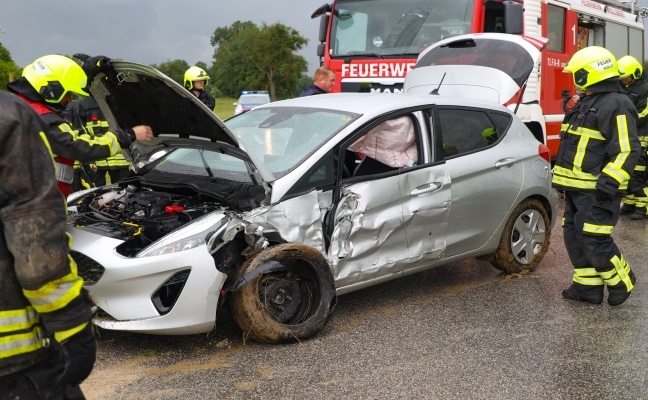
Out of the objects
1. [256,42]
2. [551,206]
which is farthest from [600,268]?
[256,42]

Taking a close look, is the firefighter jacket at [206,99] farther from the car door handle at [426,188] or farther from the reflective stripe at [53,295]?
the reflective stripe at [53,295]

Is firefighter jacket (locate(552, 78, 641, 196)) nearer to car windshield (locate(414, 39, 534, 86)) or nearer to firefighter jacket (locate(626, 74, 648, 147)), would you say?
car windshield (locate(414, 39, 534, 86))

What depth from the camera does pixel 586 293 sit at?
548 cm

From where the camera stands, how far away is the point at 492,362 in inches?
169

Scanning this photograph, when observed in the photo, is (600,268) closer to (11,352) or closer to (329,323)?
(329,323)

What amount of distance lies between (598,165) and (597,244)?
1.89 ft

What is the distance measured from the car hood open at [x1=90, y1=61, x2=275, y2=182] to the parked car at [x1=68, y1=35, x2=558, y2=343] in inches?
0.5

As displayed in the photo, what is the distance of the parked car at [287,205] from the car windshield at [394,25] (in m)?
4.10

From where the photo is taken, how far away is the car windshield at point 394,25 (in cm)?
993

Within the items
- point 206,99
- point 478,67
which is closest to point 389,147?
point 478,67

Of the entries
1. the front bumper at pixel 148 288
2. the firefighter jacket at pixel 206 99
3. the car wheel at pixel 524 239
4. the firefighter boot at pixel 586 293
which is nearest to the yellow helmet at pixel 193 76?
the firefighter jacket at pixel 206 99

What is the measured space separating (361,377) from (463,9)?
22.9 ft

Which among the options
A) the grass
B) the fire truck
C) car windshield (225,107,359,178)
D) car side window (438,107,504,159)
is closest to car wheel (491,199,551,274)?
car side window (438,107,504,159)

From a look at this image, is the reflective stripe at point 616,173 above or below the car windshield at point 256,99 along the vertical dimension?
below
